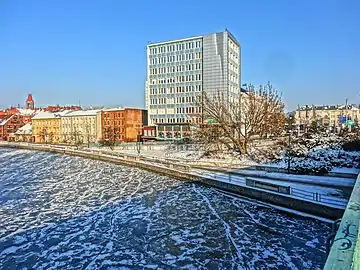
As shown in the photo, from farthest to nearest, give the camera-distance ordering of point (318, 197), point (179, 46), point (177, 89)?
point (177, 89), point (179, 46), point (318, 197)

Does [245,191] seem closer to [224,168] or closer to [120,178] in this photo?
[224,168]

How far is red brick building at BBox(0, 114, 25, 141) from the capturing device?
112m

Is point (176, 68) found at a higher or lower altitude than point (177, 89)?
higher

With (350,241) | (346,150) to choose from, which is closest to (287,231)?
(350,241)

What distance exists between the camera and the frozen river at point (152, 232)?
11.5 metres

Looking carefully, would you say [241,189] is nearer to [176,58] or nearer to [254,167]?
[254,167]

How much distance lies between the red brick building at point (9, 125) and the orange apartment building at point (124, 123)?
46.6 metres

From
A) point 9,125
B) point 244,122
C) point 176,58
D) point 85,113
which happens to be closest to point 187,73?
point 176,58

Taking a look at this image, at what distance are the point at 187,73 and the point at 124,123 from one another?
1964 cm

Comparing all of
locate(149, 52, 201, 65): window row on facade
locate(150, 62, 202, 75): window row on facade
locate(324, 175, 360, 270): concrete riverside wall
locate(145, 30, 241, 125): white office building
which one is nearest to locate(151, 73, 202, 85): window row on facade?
locate(145, 30, 241, 125): white office building

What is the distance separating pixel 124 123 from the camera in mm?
81750

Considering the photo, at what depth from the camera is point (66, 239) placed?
45.4 feet

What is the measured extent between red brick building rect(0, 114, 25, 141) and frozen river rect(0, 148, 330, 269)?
99721 millimetres

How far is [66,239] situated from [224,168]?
18.9 meters
